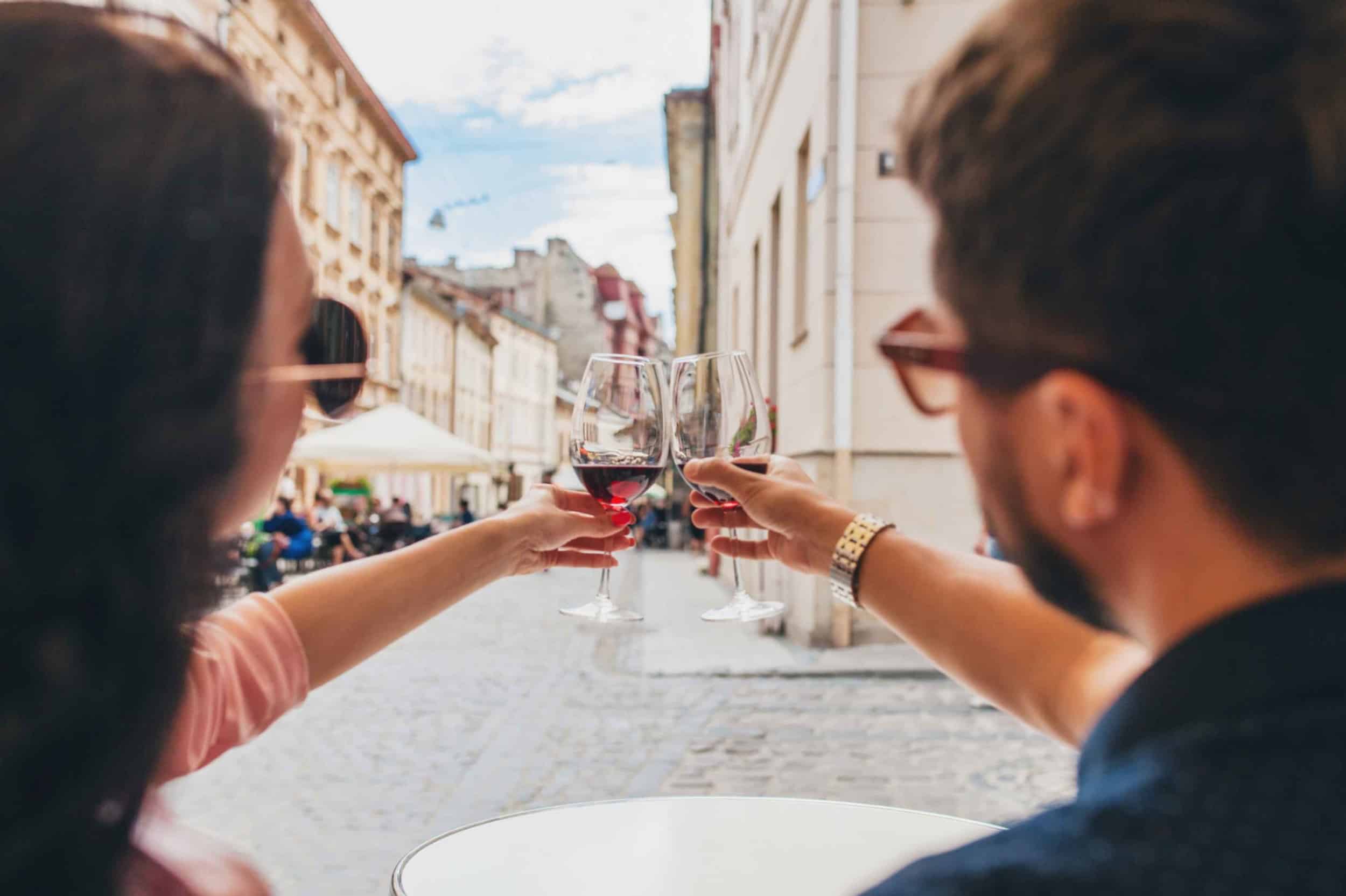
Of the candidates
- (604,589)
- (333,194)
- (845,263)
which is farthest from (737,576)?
(333,194)

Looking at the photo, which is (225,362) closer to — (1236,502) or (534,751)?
(1236,502)

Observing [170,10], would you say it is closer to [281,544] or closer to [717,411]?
[717,411]

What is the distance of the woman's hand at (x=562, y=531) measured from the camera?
6.03 feet

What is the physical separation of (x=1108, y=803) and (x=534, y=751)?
209 inches

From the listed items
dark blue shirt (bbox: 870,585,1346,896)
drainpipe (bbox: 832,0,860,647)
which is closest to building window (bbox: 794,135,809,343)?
drainpipe (bbox: 832,0,860,647)

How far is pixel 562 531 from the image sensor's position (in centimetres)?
189

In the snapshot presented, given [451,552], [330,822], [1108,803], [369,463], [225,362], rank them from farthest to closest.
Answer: [369,463]
[330,822]
[451,552]
[225,362]
[1108,803]

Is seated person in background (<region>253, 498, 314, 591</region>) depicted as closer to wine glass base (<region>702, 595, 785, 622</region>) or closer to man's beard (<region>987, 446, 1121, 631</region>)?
wine glass base (<region>702, 595, 785, 622</region>)

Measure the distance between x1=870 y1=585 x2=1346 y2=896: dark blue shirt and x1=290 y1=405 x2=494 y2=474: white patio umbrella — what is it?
52.2ft

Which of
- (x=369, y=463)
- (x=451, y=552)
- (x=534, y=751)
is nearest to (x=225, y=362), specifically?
(x=451, y=552)

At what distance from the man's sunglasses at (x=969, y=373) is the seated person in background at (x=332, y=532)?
16526 mm

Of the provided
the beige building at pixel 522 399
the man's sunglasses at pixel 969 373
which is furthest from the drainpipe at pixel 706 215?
the beige building at pixel 522 399

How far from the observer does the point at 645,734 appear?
5844mm

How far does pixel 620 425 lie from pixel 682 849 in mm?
651
